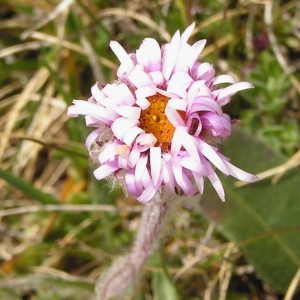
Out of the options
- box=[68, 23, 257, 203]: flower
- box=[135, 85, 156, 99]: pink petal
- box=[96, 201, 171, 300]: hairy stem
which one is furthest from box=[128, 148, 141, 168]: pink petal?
box=[96, 201, 171, 300]: hairy stem

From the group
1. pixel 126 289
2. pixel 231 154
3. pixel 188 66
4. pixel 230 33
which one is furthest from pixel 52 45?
pixel 188 66

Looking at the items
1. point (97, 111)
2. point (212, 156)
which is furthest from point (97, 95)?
point (212, 156)

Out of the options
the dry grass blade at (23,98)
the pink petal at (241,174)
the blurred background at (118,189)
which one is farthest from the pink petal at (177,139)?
the dry grass blade at (23,98)

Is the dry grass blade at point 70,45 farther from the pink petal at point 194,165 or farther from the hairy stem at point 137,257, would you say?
the pink petal at point 194,165

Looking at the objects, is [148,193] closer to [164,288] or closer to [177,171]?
[177,171]

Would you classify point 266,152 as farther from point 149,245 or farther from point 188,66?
point 188,66
